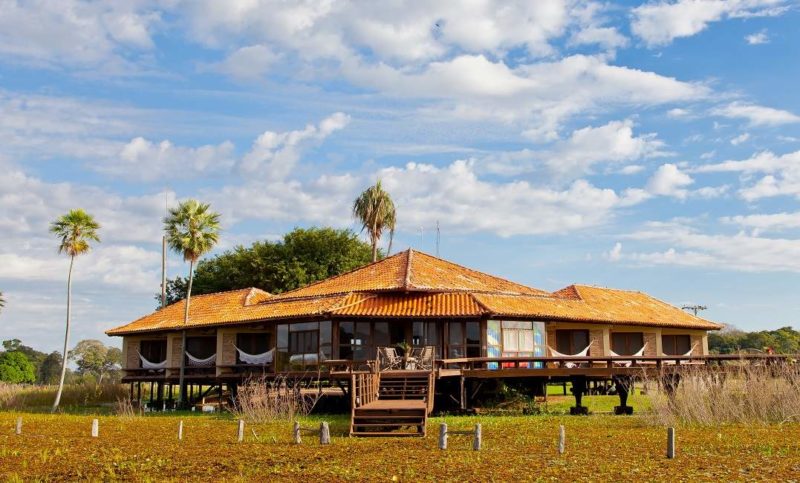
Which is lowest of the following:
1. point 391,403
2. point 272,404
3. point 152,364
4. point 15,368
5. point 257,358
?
point 272,404

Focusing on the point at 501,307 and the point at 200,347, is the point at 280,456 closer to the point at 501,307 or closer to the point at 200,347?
the point at 501,307

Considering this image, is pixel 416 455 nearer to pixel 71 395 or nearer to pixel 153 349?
pixel 153 349

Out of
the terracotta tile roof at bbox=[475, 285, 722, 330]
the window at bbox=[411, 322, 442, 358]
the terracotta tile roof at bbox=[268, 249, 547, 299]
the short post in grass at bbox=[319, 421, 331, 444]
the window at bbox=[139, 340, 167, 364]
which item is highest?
the terracotta tile roof at bbox=[268, 249, 547, 299]

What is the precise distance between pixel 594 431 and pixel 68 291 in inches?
1153

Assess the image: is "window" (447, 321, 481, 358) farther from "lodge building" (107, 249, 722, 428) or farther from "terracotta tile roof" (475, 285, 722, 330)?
"terracotta tile roof" (475, 285, 722, 330)

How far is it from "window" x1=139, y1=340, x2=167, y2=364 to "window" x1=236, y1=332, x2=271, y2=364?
19.4 feet

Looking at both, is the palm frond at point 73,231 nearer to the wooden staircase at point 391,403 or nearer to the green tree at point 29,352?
the wooden staircase at point 391,403

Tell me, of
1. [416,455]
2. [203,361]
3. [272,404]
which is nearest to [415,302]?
[272,404]

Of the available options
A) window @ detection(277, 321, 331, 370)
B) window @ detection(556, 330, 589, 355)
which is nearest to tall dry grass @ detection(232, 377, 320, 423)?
window @ detection(277, 321, 331, 370)

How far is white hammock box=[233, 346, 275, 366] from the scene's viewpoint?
35.4 m

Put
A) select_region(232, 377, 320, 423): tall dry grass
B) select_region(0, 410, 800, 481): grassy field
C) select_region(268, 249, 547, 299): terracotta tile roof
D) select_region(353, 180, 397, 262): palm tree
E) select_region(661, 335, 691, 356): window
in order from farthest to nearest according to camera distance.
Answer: select_region(353, 180, 397, 262): palm tree
select_region(661, 335, 691, 356): window
select_region(268, 249, 547, 299): terracotta tile roof
select_region(232, 377, 320, 423): tall dry grass
select_region(0, 410, 800, 481): grassy field

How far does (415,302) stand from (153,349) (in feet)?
52.3

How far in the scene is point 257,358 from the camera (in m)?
35.8

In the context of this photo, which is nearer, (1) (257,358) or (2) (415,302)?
(2) (415,302)
